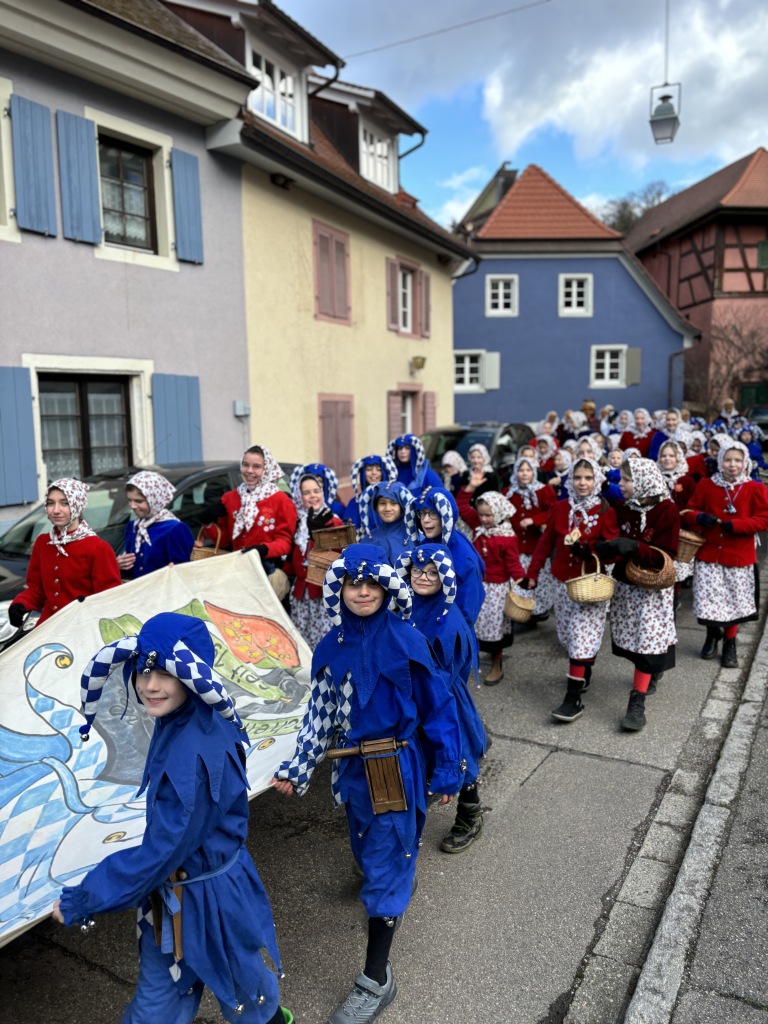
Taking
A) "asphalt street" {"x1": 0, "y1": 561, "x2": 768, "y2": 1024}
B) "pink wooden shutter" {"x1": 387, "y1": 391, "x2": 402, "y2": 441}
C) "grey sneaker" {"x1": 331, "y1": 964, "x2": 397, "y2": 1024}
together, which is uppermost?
"pink wooden shutter" {"x1": 387, "y1": 391, "x2": 402, "y2": 441}

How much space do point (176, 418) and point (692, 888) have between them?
904 cm

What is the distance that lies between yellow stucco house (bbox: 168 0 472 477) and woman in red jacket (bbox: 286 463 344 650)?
642 centimetres

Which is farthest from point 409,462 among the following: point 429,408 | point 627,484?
point 429,408

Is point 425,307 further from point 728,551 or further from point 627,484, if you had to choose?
point 627,484

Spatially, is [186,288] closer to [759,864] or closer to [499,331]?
[759,864]

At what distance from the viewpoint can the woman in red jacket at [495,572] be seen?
6.47m

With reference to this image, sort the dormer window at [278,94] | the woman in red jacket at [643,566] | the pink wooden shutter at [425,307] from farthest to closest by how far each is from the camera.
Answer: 1. the pink wooden shutter at [425,307]
2. the dormer window at [278,94]
3. the woman in red jacket at [643,566]

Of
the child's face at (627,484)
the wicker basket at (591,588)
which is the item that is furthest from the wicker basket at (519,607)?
the child's face at (627,484)

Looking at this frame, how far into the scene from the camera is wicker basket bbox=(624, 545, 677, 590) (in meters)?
5.16

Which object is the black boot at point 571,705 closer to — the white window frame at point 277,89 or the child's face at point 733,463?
the child's face at point 733,463

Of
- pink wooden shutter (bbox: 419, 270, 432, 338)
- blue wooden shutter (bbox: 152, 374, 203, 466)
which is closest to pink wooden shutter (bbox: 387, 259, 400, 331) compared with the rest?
pink wooden shutter (bbox: 419, 270, 432, 338)

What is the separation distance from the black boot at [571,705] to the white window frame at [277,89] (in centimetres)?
1087

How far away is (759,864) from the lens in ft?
12.4

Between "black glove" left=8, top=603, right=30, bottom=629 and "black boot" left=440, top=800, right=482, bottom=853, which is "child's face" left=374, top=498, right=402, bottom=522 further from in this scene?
"black glove" left=8, top=603, right=30, bottom=629
